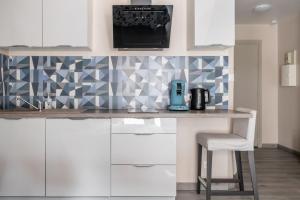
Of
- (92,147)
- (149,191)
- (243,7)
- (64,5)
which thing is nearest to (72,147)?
(92,147)

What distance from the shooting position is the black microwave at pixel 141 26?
8.62ft

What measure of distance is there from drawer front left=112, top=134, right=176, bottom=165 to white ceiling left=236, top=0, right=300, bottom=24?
2.70 metres

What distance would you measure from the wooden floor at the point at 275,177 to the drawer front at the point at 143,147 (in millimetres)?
584

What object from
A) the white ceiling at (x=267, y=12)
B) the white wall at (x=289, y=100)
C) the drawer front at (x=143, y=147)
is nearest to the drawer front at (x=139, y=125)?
the drawer front at (x=143, y=147)

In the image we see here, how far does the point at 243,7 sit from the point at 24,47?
3.31 metres

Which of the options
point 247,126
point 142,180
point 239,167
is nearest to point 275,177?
point 239,167

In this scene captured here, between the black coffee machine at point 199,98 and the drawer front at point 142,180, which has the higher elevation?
the black coffee machine at point 199,98

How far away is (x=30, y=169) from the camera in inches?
99.7

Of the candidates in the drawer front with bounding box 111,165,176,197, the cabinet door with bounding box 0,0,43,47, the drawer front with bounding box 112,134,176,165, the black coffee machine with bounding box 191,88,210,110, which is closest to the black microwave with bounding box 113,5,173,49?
the black coffee machine with bounding box 191,88,210,110

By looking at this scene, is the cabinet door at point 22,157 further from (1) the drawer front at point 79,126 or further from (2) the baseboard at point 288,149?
(2) the baseboard at point 288,149

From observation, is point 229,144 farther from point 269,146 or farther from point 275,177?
point 269,146

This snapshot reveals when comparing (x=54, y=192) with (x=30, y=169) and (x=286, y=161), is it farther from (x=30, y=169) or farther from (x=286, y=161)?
(x=286, y=161)

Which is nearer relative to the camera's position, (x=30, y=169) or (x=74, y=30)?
(x=30, y=169)

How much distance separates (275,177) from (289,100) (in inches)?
81.7
